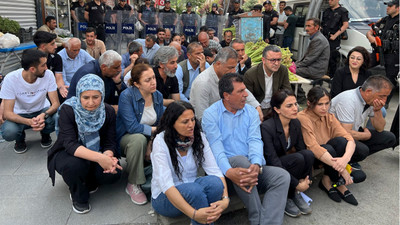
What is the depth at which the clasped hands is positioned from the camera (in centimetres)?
266

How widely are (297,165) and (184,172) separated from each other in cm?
112

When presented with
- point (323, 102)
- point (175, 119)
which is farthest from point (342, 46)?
point (175, 119)

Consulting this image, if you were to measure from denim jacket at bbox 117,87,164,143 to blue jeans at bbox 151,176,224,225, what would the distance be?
877mm

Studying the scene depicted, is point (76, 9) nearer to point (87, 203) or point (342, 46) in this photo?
point (342, 46)

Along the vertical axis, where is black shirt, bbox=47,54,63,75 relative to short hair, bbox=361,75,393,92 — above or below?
above

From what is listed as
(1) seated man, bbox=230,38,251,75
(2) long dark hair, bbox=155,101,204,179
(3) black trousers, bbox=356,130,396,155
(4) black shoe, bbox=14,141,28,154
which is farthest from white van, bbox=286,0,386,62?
(4) black shoe, bbox=14,141,28,154

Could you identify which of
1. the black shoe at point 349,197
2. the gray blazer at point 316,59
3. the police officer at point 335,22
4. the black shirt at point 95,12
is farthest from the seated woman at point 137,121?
the black shirt at point 95,12

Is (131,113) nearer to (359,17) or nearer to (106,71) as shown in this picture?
(106,71)

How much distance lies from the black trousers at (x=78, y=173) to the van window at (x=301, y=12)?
333 inches

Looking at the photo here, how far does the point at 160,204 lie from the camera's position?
2.61 m

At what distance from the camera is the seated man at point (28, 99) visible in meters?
3.86

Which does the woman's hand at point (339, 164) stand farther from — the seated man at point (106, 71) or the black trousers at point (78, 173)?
the seated man at point (106, 71)

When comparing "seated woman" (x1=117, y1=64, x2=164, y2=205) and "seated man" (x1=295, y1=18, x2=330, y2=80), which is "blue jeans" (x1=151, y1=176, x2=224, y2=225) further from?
"seated man" (x1=295, y1=18, x2=330, y2=80)

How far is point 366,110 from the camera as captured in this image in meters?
3.94
